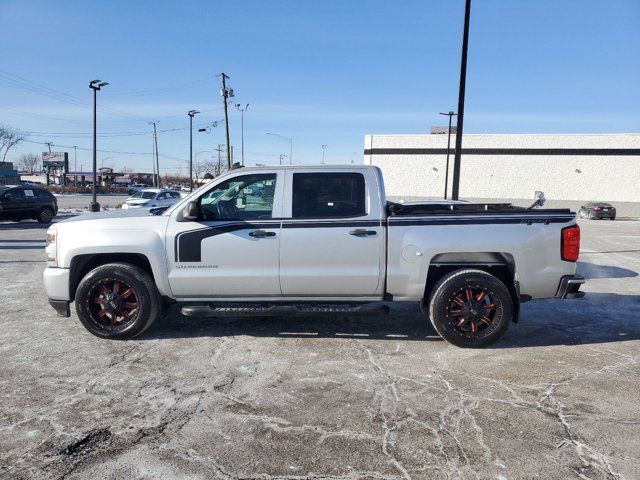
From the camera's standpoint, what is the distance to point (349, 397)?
12.8ft

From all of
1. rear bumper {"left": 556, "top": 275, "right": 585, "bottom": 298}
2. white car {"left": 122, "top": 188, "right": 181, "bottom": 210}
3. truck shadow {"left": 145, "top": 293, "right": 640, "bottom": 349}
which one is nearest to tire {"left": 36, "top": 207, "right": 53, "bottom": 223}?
white car {"left": 122, "top": 188, "right": 181, "bottom": 210}

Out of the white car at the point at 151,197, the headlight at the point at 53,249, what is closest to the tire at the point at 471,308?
the headlight at the point at 53,249

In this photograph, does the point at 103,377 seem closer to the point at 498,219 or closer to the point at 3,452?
the point at 3,452

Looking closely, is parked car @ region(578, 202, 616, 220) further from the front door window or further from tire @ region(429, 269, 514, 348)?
the front door window

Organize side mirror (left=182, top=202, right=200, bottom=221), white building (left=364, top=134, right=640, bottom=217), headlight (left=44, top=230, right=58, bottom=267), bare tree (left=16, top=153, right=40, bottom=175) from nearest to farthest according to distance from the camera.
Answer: side mirror (left=182, top=202, right=200, bottom=221) < headlight (left=44, top=230, right=58, bottom=267) < white building (left=364, top=134, right=640, bottom=217) < bare tree (left=16, top=153, right=40, bottom=175)

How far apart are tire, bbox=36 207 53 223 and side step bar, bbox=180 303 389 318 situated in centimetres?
1765

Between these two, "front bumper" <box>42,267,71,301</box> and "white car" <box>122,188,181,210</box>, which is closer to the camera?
"front bumper" <box>42,267,71,301</box>

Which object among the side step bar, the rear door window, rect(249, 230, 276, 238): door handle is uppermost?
the rear door window

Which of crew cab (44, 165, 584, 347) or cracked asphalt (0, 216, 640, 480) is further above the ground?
crew cab (44, 165, 584, 347)

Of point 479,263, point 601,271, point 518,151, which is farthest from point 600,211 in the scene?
point 479,263

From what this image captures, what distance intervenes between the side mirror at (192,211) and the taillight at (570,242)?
151 inches

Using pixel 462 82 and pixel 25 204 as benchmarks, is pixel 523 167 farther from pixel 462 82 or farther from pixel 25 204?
pixel 25 204

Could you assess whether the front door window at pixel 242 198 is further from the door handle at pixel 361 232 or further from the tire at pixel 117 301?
the tire at pixel 117 301

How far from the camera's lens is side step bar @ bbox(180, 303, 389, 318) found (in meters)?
5.00
